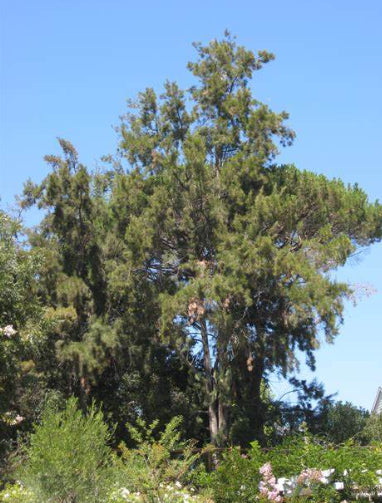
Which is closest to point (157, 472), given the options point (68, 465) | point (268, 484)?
point (68, 465)

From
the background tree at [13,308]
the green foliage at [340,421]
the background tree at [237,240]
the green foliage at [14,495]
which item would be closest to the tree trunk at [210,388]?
the background tree at [237,240]

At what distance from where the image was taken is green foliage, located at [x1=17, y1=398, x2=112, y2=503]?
21.2 feet

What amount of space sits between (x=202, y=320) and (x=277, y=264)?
3.00 m

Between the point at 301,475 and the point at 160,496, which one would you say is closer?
the point at 160,496

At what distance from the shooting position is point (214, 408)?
19812mm

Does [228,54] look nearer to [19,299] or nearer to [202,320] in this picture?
[202,320]

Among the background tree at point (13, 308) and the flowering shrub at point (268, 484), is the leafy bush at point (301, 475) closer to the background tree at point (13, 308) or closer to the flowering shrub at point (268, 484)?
the flowering shrub at point (268, 484)

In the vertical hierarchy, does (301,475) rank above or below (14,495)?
below

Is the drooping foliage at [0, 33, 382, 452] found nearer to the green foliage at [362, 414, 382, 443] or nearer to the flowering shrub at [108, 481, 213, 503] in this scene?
the green foliage at [362, 414, 382, 443]

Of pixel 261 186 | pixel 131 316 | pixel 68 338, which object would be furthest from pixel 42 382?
pixel 261 186

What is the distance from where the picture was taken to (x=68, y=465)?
255 inches

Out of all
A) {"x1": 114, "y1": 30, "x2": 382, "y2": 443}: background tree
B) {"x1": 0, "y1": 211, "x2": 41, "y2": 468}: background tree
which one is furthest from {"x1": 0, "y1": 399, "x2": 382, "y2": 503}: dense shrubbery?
{"x1": 114, "y1": 30, "x2": 382, "y2": 443}: background tree

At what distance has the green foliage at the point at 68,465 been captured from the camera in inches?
255

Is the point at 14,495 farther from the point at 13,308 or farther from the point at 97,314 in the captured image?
the point at 97,314
